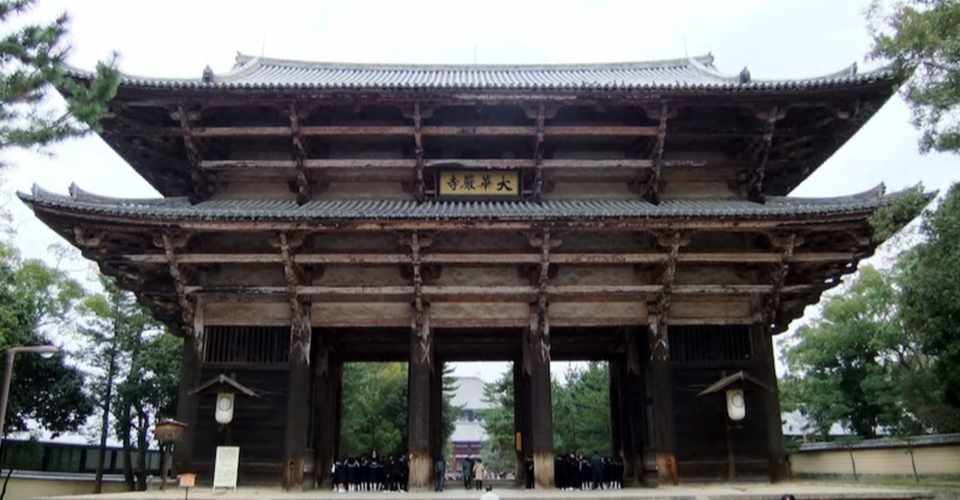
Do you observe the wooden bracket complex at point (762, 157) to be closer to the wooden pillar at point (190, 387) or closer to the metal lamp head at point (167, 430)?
the wooden pillar at point (190, 387)

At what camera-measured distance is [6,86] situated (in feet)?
31.5

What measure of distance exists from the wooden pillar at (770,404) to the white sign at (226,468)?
1126 cm

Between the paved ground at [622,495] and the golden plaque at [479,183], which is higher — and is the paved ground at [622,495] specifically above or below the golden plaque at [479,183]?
below

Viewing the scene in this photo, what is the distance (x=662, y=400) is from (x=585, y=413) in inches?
906

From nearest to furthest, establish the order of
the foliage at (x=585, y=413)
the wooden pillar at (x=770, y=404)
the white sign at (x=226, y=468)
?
the white sign at (x=226, y=468) → the wooden pillar at (x=770, y=404) → the foliage at (x=585, y=413)

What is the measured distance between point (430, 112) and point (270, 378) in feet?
22.4

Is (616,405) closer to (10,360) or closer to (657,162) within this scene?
(657,162)

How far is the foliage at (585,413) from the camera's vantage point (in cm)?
3609

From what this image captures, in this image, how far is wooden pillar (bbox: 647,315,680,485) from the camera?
574 inches

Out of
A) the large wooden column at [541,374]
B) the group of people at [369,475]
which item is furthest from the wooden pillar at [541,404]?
the group of people at [369,475]

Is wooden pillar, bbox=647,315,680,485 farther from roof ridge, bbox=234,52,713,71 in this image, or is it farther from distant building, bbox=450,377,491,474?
distant building, bbox=450,377,491,474

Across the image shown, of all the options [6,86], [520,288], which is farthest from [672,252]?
[6,86]

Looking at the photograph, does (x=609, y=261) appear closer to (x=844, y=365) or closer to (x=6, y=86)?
(x=6, y=86)

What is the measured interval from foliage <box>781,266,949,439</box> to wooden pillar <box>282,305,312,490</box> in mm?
→ 23887
